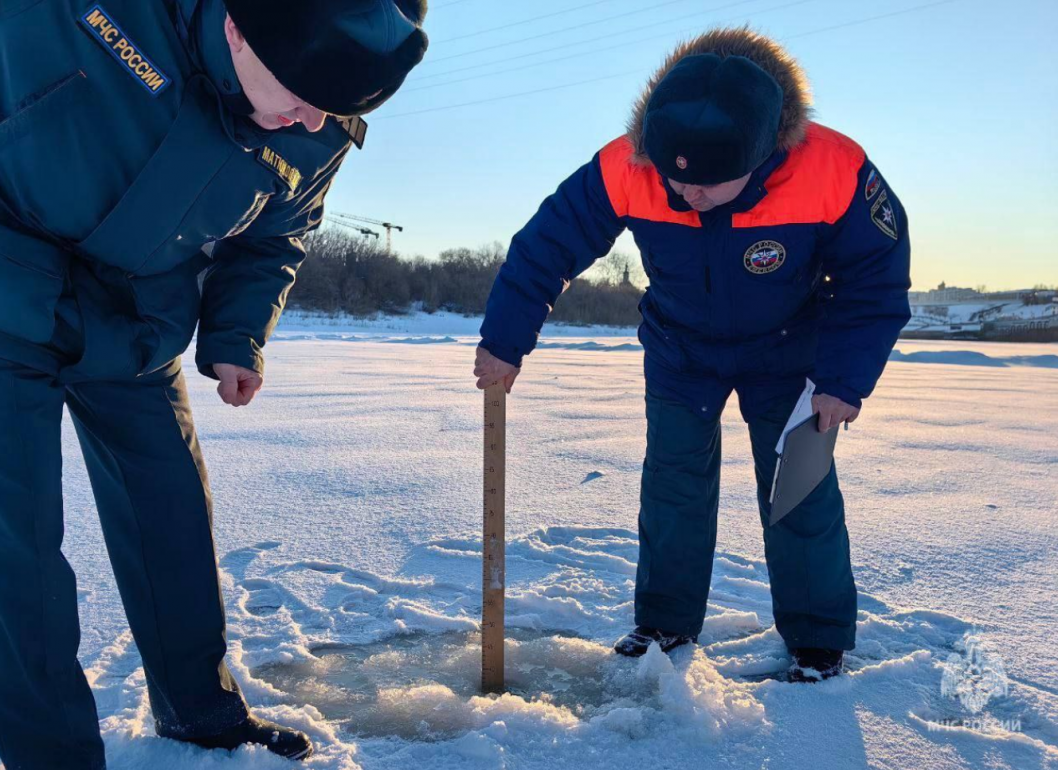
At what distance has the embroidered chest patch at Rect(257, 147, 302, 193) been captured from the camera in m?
1.30

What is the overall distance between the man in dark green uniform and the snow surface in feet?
1.08

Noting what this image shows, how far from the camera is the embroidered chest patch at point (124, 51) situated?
1.08 meters

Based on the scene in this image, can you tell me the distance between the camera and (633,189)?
190 centimetres

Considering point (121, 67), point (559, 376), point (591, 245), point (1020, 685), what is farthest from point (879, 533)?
point (559, 376)

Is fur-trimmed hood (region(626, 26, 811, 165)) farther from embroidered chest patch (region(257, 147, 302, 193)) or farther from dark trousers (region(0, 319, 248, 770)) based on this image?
dark trousers (region(0, 319, 248, 770))

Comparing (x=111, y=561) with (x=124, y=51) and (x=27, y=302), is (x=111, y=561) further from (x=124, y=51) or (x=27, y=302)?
(x=124, y=51)

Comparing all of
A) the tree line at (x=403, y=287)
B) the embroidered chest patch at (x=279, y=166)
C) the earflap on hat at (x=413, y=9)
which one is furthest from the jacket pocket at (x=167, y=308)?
the tree line at (x=403, y=287)

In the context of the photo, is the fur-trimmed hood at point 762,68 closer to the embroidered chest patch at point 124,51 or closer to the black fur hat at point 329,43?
the black fur hat at point 329,43

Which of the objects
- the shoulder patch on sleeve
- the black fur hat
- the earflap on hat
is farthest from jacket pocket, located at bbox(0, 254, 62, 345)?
the shoulder patch on sleeve

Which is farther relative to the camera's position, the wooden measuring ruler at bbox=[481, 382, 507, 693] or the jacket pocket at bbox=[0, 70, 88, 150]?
the wooden measuring ruler at bbox=[481, 382, 507, 693]

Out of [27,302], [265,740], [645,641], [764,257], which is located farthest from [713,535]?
[27,302]

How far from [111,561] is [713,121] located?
148 centimetres

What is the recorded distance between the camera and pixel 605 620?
2.17 metres

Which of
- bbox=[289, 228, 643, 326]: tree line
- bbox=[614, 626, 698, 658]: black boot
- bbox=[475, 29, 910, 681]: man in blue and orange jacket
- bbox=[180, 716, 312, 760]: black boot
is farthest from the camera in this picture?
bbox=[289, 228, 643, 326]: tree line
